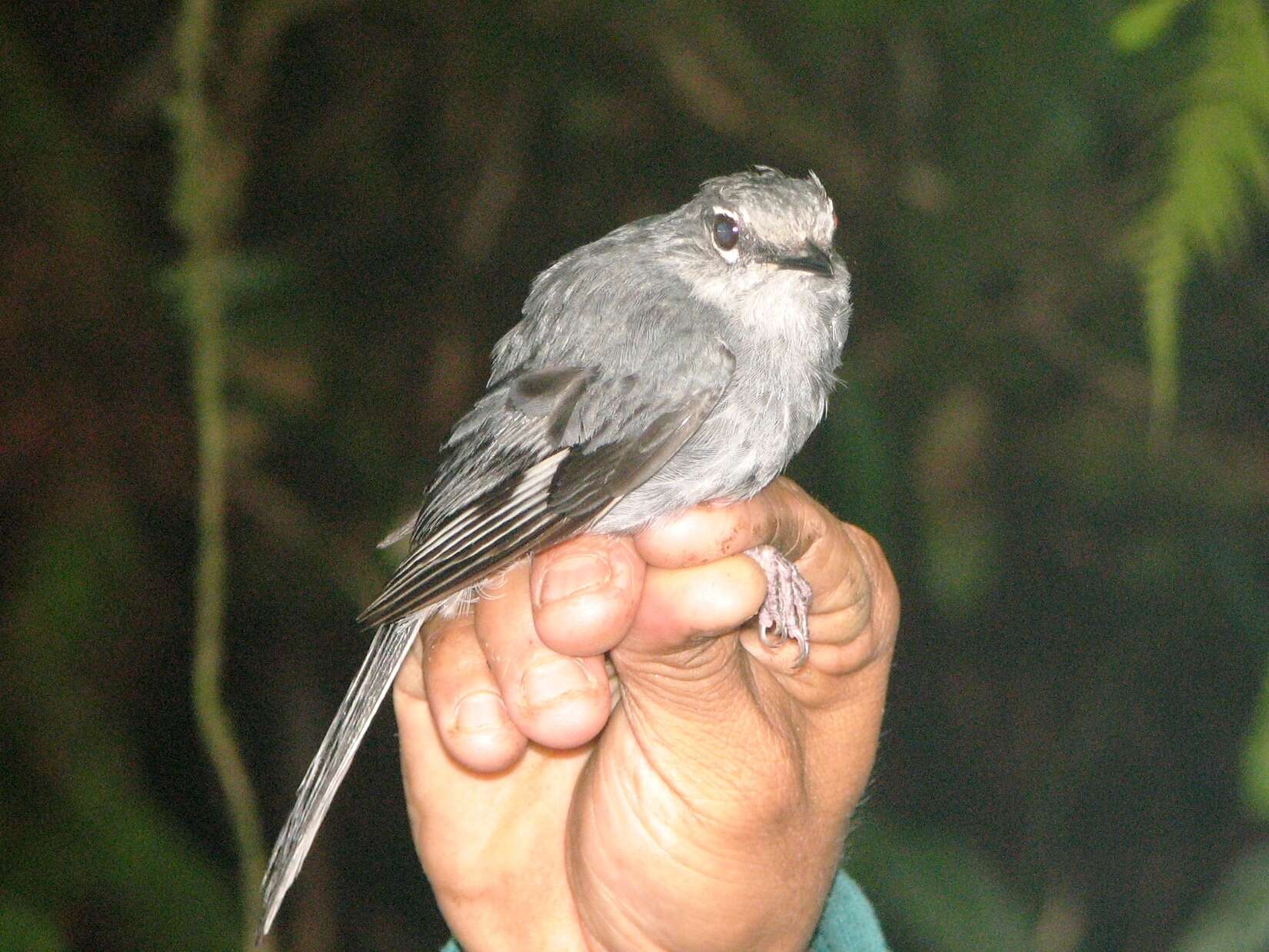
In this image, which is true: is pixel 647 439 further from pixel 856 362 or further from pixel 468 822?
pixel 856 362

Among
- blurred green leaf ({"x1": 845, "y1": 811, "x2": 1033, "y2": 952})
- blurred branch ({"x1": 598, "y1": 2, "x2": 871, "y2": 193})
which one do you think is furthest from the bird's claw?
blurred branch ({"x1": 598, "y1": 2, "x2": 871, "y2": 193})

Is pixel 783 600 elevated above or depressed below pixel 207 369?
below

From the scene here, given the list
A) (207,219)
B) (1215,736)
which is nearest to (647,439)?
(207,219)

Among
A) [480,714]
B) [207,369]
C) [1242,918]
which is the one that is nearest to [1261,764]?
[1242,918]

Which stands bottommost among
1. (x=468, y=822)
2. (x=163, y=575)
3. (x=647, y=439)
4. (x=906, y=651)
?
(x=906, y=651)

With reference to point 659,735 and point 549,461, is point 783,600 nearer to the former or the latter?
point 659,735

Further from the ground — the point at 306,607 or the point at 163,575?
the point at 163,575
